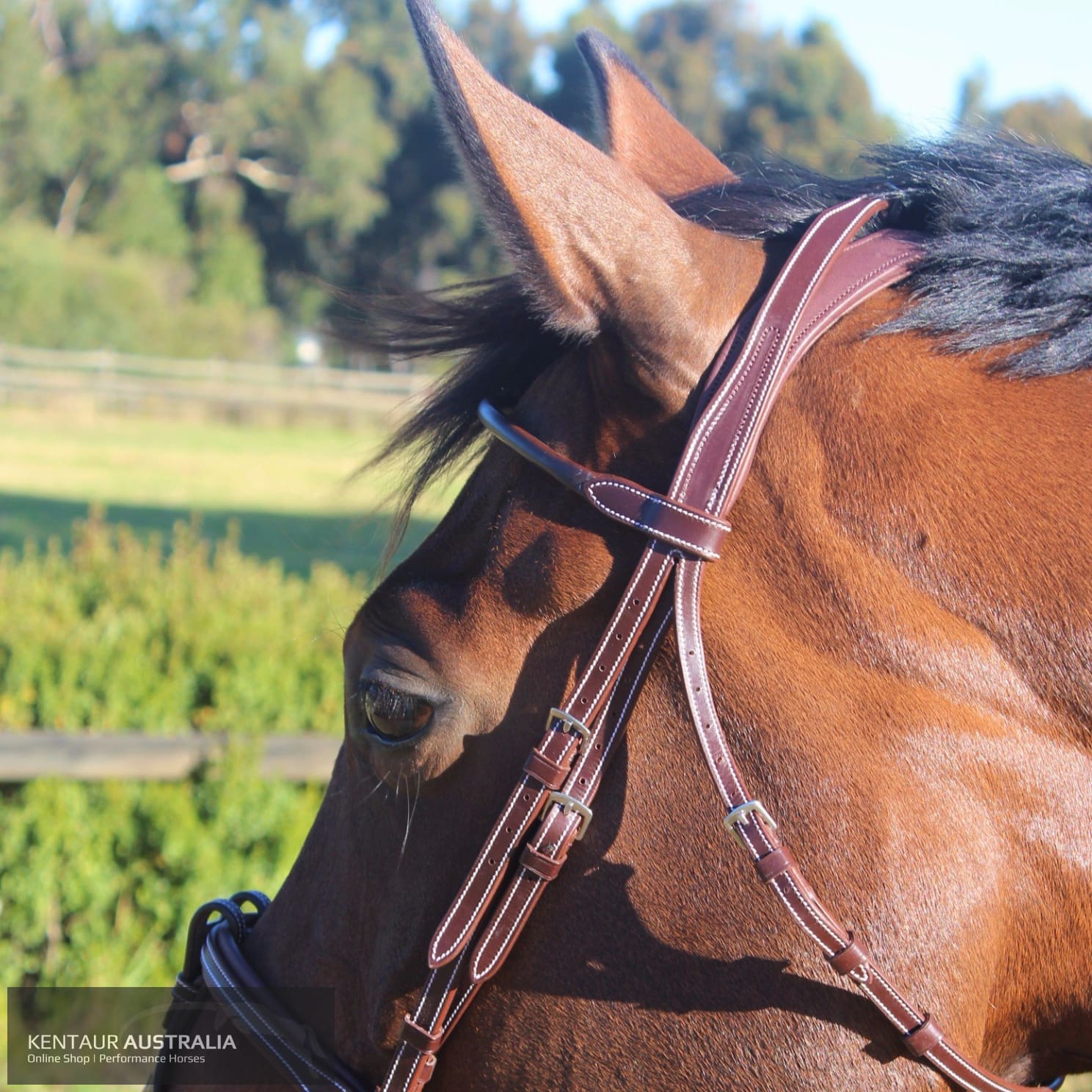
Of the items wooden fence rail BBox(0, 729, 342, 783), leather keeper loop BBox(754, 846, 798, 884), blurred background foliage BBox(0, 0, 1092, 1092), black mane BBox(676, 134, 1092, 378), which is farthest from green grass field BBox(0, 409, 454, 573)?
leather keeper loop BBox(754, 846, 798, 884)

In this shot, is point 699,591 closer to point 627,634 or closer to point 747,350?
point 627,634

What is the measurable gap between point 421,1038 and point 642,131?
1.36 metres

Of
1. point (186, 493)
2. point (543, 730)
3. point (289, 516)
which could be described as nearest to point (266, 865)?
point (543, 730)

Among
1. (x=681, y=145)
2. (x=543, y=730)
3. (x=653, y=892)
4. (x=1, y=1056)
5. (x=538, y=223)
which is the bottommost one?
(x=1, y=1056)

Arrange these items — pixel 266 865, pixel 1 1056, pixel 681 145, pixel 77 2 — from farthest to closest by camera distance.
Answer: pixel 77 2, pixel 266 865, pixel 1 1056, pixel 681 145

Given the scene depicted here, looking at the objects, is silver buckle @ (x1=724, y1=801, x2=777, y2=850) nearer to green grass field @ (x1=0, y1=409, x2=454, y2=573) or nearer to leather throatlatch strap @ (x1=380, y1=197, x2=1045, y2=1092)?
leather throatlatch strap @ (x1=380, y1=197, x2=1045, y2=1092)

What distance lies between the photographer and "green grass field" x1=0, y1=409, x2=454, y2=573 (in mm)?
15195

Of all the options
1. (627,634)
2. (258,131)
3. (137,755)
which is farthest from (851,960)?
(258,131)

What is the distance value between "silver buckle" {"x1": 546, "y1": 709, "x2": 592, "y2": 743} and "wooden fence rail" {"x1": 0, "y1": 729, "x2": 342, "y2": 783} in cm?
374

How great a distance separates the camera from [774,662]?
1294 millimetres

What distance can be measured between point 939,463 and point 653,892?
23.6 inches

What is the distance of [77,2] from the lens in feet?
153

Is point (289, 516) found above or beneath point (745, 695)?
beneath

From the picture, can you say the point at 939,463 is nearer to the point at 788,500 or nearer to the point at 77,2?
the point at 788,500
